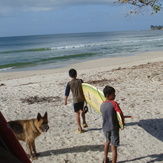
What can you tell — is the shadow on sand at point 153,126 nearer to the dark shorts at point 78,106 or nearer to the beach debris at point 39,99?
the dark shorts at point 78,106

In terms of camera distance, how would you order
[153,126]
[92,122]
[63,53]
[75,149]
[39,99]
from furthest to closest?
[63,53] < [39,99] < [92,122] < [153,126] < [75,149]

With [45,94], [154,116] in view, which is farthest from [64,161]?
[45,94]

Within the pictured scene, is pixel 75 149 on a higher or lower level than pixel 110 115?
lower

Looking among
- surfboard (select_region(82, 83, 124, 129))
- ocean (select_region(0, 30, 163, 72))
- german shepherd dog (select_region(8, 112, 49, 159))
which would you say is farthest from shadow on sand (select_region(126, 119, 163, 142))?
ocean (select_region(0, 30, 163, 72))

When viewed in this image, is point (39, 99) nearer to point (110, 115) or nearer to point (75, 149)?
point (75, 149)

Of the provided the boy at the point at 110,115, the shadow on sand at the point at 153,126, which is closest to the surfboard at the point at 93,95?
the boy at the point at 110,115

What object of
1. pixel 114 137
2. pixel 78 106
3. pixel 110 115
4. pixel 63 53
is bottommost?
pixel 114 137

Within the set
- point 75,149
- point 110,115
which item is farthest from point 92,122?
point 110,115

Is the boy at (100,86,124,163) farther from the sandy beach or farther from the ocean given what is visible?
the ocean

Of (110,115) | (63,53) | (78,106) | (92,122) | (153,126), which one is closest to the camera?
(110,115)

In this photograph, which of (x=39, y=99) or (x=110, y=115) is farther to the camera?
(x=39, y=99)

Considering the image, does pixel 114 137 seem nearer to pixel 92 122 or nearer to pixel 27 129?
pixel 27 129

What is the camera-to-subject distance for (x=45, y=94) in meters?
10.6

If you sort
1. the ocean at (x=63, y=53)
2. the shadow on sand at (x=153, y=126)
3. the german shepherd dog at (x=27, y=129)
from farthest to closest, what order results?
the ocean at (x=63, y=53) < the shadow on sand at (x=153, y=126) < the german shepherd dog at (x=27, y=129)
